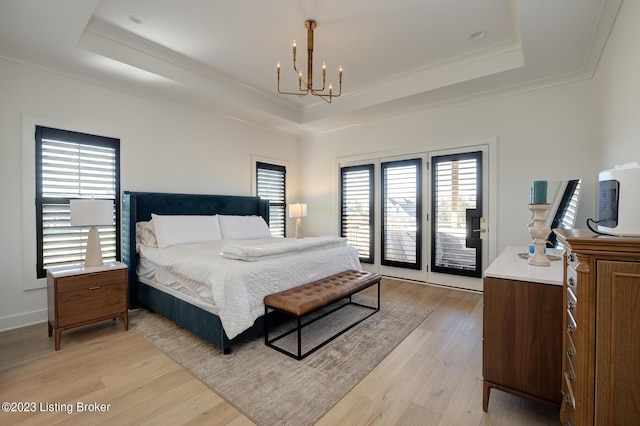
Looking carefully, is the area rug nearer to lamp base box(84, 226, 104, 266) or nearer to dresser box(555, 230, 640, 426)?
lamp base box(84, 226, 104, 266)

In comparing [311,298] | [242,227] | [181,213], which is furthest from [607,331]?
[181,213]

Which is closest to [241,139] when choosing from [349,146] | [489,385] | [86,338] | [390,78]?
[349,146]

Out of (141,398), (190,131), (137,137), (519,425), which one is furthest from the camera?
(190,131)

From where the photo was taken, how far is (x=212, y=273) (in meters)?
2.47

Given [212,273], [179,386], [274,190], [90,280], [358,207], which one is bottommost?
[179,386]

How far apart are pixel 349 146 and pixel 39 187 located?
4319 mm

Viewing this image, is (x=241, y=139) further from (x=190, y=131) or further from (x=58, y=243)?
(x=58, y=243)

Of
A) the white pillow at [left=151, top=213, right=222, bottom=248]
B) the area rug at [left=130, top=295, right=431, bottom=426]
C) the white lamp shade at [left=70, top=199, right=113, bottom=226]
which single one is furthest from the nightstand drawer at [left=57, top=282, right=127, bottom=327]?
the white pillow at [left=151, top=213, right=222, bottom=248]

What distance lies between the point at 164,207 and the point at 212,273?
194cm

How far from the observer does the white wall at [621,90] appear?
6.17 feet

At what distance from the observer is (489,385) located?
174cm

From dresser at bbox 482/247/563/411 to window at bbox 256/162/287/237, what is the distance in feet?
14.1

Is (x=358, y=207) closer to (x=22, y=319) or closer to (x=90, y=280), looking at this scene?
(x=90, y=280)

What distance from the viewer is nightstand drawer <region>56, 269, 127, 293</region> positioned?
98.9 inches
